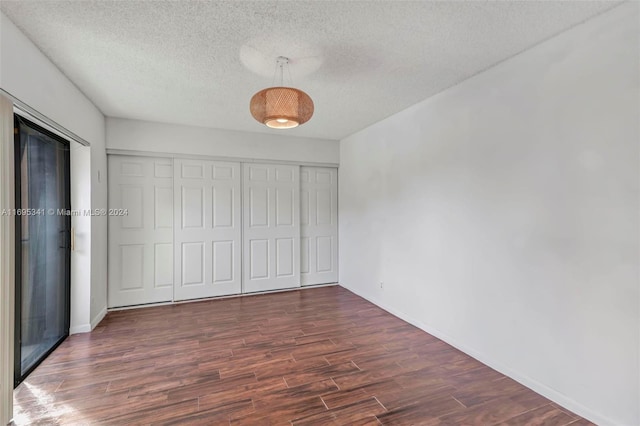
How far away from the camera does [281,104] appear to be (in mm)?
2244

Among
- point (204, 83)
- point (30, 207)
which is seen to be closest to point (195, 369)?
point (30, 207)

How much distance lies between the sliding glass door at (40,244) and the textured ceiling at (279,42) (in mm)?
744

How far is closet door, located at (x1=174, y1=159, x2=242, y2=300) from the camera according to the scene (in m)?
4.35

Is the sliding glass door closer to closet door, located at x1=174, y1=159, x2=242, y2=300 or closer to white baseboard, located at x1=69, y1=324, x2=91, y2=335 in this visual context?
white baseboard, located at x1=69, y1=324, x2=91, y2=335

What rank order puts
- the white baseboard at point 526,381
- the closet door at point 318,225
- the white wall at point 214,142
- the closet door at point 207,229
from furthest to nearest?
the closet door at point 318,225
the closet door at point 207,229
the white wall at point 214,142
the white baseboard at point 526,381

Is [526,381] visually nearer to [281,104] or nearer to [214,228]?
[281,104]

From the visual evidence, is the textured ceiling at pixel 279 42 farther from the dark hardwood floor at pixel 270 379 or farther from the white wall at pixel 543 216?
the dark hardwood floor at pixel 270 379

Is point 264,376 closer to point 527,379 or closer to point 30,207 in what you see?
point 527,379

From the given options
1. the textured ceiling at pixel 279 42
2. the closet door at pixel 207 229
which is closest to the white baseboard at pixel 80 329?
the closet door at pixel 207 229

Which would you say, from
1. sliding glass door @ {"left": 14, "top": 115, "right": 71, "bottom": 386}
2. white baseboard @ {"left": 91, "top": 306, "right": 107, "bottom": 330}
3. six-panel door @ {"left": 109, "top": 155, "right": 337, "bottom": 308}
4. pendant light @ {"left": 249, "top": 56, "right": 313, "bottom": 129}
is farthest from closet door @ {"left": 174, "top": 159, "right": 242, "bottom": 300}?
pendant light @ {"left": 249, "top": 56, "right": 313, "bottom": 129}

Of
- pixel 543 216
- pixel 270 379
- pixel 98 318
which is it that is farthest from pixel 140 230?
pixel 543 216

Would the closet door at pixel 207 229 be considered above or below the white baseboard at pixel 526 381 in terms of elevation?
above

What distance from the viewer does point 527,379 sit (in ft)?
7.48

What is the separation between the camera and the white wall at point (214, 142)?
4016 mm
